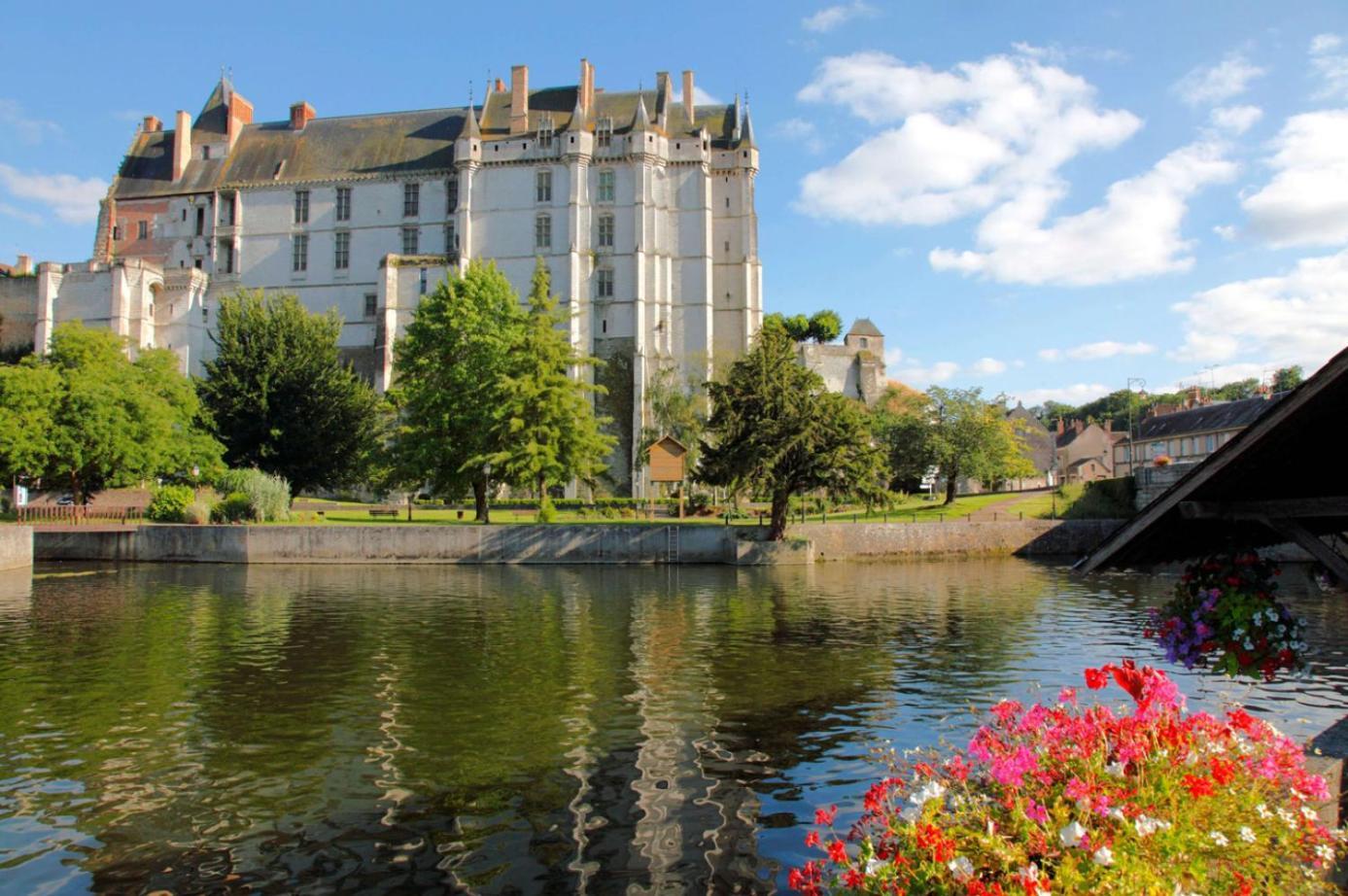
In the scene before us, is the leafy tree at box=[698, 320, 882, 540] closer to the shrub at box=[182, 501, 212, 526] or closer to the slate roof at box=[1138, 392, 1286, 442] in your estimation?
the shrub at box=[182, 501, 212, 526]

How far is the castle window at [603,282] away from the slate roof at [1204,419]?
4629cm

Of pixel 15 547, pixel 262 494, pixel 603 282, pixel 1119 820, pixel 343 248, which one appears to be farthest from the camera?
pixel 343 248

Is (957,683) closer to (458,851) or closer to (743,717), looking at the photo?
(743,717)

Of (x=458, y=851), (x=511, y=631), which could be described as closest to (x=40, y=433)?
(x=511, y=631)

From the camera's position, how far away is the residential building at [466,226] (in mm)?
72500

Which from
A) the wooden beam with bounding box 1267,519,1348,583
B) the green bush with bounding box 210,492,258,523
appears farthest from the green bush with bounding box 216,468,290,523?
the wooden beam with bounding box 1267,519,1348,583

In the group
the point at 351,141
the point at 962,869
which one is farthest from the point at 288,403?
the point at 962,869

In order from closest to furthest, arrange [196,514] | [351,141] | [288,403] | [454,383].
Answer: [196,514] → [454,383] → [288,403] → [351,141]

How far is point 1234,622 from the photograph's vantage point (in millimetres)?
7406

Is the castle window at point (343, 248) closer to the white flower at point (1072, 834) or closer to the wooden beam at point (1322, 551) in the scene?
the wooden beam at point (1322, 551)

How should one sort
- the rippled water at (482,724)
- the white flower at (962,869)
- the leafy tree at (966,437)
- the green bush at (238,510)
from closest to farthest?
the white flower at (962,869) → the rippled water at (482,724) → the green bush at (238,510) → the leafy tree at (966,437)

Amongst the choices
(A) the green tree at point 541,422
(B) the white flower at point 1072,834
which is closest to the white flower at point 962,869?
(B) the white flower at point 1072,834

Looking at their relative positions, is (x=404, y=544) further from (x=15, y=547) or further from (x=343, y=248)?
(x=343, y=248)

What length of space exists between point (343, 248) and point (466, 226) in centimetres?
1254
